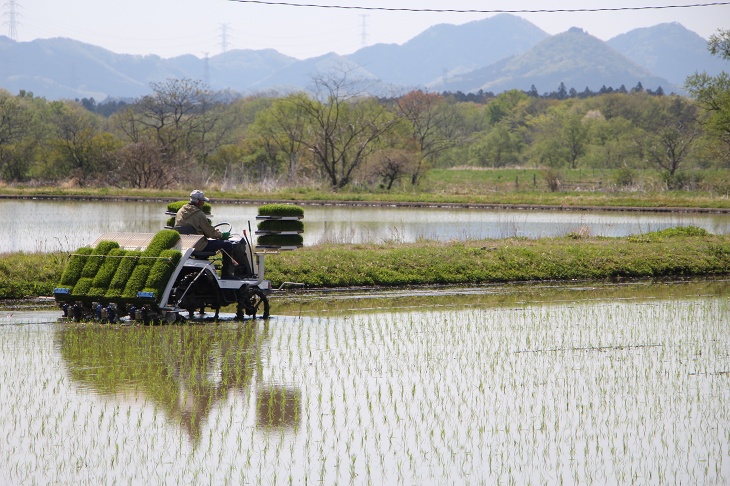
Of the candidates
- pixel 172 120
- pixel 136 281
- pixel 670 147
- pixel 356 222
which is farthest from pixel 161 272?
pixel 172 120

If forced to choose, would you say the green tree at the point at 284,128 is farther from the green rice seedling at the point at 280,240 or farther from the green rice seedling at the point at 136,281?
the green rice seedling at the point at 136,281

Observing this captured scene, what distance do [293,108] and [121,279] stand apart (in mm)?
65766

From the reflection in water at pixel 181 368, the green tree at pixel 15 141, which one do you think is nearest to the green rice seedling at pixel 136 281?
the reflection in water at pixel 181 368

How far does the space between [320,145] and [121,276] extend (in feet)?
180

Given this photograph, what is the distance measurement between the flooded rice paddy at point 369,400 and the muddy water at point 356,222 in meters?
10.7

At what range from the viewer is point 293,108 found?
79.5 metres

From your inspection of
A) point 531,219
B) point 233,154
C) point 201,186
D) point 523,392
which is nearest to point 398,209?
point 531,219

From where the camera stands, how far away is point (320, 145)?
69.2 meters

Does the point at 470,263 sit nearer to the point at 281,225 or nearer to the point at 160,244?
the point at 281,225

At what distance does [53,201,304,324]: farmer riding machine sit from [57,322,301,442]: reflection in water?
0.38m

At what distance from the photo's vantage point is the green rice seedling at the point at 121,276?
48.3ft

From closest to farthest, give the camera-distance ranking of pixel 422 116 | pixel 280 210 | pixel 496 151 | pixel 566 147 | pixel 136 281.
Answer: pixel 136 281
pixel 280 210
pixel 422 116
pixel 566 147
pixel 496 151

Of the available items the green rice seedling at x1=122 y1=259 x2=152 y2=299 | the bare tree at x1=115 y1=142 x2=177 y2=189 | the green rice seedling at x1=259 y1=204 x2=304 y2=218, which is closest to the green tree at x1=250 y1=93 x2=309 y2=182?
the bare tree at x1=115 y1=142 x2=177 y2=189

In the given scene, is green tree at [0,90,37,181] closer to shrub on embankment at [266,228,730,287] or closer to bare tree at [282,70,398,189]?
bare tree at [282,70,398,189]
